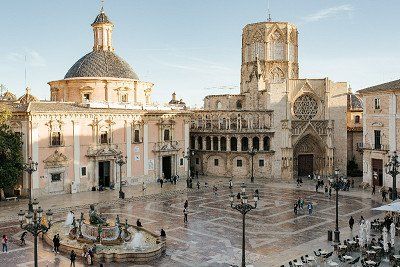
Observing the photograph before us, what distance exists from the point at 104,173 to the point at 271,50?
2939 cm

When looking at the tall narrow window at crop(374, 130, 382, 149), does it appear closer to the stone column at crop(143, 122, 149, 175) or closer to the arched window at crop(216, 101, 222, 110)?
the arched window at crop(216, 101, 222, 110)

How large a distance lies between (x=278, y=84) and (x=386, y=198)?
19.9 m

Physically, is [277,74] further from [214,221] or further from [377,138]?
[214,221]

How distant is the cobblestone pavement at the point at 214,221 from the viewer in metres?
23.0

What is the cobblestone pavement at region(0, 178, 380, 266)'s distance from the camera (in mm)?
23016

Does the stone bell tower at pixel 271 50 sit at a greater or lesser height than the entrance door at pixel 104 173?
greater

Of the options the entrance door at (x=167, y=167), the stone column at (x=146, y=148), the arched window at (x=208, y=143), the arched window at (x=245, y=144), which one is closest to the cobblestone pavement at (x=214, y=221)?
the stone column at (x=146, y=148)

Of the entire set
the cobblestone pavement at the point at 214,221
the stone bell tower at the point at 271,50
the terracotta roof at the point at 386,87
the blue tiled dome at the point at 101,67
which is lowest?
the cobblestone pavement at the point at 214,221

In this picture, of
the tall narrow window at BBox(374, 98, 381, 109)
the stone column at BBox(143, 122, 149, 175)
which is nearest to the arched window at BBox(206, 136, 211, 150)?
the stone column at BBox(143, 122, 149, 175)

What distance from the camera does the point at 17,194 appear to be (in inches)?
1565

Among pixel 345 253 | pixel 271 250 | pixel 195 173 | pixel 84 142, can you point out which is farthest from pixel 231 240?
pixel 195 173

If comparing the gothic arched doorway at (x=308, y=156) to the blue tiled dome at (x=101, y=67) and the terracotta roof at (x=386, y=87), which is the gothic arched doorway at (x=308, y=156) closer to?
the terracotta roof at (x=386, y=87)

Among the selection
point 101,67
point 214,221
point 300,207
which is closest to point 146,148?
point 101,67

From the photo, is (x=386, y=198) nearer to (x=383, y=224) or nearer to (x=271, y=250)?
(x=383, y=224)
